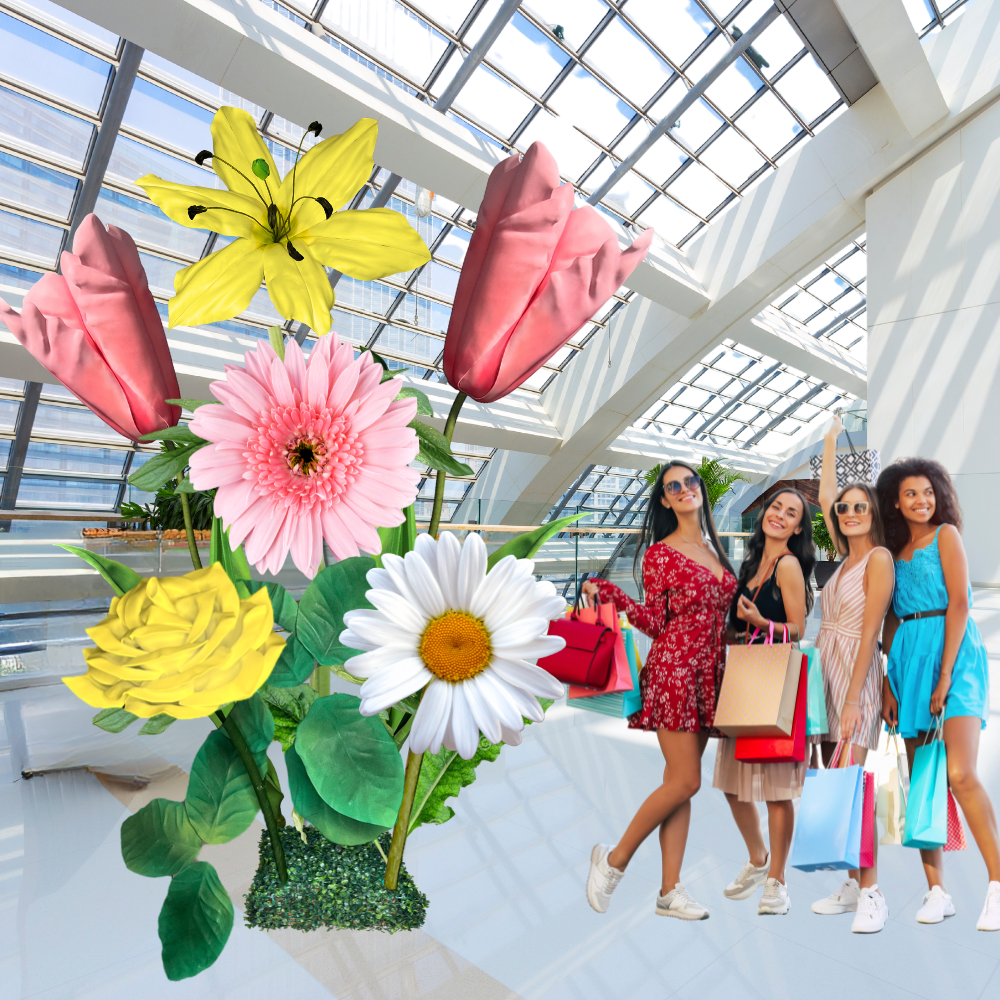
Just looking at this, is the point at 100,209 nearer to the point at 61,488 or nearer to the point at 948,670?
the point at 61,488

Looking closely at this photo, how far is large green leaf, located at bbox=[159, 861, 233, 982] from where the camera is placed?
0.53m

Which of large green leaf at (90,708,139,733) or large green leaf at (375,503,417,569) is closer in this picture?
large green leaf at (90,708,139,733)

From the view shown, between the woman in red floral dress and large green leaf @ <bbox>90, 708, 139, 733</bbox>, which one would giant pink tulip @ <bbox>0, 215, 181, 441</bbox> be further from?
the woman in red floral dress

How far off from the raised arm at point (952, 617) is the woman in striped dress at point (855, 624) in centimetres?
13

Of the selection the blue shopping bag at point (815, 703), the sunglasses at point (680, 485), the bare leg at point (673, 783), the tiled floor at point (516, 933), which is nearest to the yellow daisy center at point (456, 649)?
the tiled floor at point (516, 933)

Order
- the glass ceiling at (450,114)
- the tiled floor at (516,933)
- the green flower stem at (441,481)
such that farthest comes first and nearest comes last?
the glass ceiling at (450,114)
the tiled floor at (516,933)
the green flower stem at (441,481)

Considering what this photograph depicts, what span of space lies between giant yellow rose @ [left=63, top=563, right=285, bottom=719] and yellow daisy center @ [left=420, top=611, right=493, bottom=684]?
11 cm

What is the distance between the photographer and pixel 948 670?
5.76ft

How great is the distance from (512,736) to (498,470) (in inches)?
721

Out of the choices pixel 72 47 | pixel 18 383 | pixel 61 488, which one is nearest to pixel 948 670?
pixel 72 47

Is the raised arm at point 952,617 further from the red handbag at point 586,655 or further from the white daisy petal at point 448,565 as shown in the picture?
the white daisy petal at point 448,565

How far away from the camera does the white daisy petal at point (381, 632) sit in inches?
17.3

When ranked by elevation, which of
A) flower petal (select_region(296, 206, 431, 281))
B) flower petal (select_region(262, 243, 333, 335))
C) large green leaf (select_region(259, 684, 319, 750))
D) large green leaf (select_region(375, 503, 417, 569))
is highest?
flower petal (select_region(296, 206, 431, 281))

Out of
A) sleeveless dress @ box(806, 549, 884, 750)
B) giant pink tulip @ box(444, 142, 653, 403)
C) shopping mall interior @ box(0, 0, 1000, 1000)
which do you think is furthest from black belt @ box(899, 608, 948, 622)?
giant pink tulip @ box(444, 142, 653, 403)
